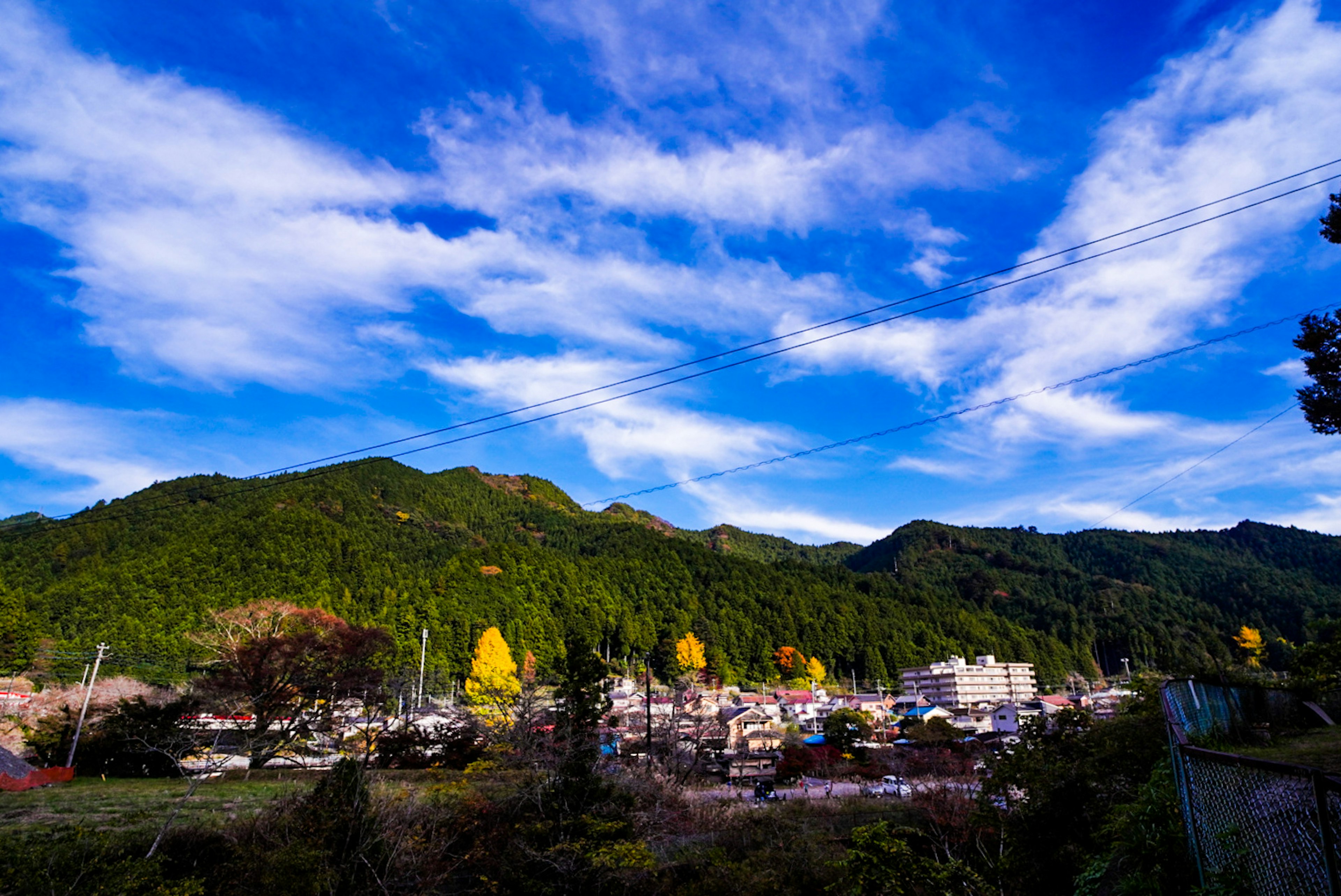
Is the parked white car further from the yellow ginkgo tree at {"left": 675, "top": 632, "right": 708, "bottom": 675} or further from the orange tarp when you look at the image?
the yellow ginkgo tree at {"left": 675, "top": 632, "right": 708, "bottom": 675}

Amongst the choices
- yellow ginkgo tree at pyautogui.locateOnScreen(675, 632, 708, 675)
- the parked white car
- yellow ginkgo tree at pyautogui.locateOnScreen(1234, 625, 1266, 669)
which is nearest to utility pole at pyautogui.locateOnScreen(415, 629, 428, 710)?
yellow ginkgo tree at pyautogui.locateOnScreen(675, 632, 708, 675)

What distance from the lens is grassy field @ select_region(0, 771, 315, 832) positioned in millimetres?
15633

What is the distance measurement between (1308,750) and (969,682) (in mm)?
85048

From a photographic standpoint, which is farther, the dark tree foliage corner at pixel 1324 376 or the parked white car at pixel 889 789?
the parked white car at pixel 889 789

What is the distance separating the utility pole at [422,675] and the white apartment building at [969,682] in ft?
189

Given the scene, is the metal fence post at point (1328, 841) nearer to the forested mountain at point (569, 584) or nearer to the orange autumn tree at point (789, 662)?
the forested mountain at point (569, 584)

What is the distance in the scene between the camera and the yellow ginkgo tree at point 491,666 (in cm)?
5396

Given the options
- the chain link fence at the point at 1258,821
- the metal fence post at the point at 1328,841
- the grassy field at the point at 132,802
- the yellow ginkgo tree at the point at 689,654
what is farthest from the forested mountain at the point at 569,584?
the metal fence post at the point at 1328,841

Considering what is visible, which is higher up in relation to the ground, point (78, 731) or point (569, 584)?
point (569, 584)

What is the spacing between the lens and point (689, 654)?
80875 millimetres

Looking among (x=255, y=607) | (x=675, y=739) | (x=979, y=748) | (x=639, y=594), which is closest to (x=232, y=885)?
(x=675, y=739)

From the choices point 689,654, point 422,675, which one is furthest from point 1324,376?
point 689,654

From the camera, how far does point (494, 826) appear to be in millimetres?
19688

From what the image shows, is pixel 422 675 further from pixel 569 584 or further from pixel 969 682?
pixel 969 682
